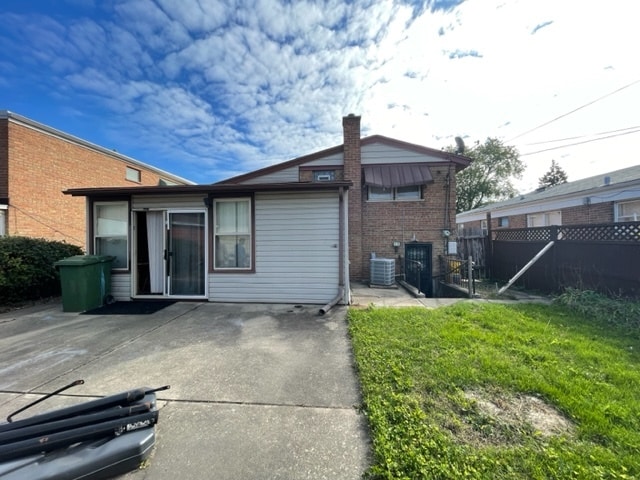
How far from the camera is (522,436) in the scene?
2.09 m

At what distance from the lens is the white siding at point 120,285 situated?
6.80 metres

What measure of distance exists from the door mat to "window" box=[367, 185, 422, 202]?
7713mm

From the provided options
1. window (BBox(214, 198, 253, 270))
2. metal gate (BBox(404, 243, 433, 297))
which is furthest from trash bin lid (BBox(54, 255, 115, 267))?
metal gate (BBox(404, 243, 433, 297))

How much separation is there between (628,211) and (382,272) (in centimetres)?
1107

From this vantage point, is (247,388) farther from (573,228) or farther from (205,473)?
(573,228)

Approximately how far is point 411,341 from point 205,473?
295 centimetres

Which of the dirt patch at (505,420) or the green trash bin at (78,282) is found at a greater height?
the green trash bin at (78,282)

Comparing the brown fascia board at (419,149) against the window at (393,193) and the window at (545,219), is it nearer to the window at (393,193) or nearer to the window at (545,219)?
the window at (393,193)

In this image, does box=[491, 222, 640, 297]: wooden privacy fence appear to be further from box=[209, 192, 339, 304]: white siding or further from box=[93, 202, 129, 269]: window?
box=[93, 202, 129, 269]: window

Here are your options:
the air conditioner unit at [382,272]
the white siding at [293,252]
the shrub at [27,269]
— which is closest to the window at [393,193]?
the air conditioner unit at [382,272]

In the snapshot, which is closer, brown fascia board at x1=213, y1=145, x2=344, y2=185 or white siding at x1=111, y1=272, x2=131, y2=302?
white siding at x1=111, y1=272, x2=131, y2=302

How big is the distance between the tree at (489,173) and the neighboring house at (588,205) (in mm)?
14318

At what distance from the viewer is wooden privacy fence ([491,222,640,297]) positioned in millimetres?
5637

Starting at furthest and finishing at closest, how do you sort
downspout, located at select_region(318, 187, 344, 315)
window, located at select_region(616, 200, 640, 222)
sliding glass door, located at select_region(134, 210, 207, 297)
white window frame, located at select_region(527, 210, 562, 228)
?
white window frame, located at select_region(527, 210, 562, 228) → window, located at select_region(616, 200, 640, 222) → sliding glass door, located at select_region(134, 210, 207, 297) → downspout, located at select_region(318, 187, 344, 315)
